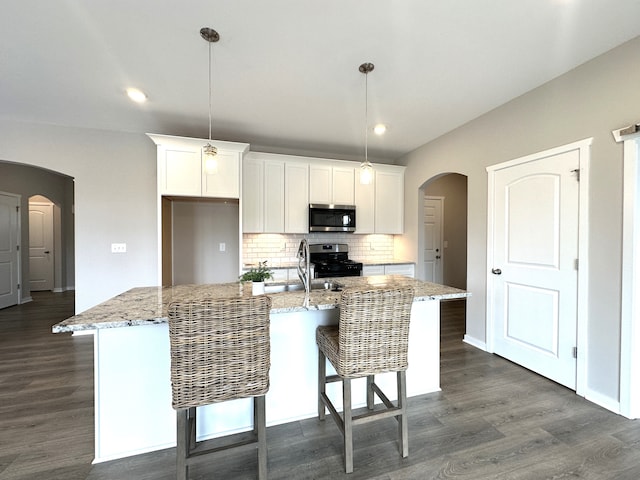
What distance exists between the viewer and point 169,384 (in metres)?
1.71

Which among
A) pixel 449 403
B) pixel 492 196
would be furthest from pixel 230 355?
pixel 492 196

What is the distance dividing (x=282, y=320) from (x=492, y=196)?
2.67 metres

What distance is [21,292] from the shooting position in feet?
17.8

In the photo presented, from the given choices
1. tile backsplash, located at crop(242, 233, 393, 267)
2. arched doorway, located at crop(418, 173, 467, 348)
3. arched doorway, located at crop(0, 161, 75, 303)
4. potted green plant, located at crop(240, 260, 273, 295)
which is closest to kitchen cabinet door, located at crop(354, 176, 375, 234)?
tile backsplash, located at crop(242, 233, 393, 267)

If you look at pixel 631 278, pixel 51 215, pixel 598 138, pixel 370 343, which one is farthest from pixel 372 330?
pixel 51 215

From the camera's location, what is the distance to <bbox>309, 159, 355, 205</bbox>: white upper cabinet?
424 cm

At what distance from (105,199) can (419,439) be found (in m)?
4.35

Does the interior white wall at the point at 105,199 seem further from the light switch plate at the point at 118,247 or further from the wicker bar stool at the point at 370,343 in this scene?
the wicker bar stool at the point at 370,343

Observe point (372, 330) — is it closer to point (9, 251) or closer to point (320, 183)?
point (320, 183)

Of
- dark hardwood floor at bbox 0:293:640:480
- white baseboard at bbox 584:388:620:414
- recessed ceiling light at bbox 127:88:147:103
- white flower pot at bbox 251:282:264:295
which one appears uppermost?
recessed ceiling light at bbox 127:88:147:103

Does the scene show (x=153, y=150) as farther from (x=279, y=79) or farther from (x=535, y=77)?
(x=535, y=77)

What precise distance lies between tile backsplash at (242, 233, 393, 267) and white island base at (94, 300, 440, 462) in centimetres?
218

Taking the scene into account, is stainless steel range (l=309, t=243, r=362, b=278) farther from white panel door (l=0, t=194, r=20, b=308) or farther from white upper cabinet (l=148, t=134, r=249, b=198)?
white panel door (l=0, t=194, r=20, b=308)

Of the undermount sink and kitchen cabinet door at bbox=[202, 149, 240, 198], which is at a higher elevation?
kitchen cabinet door at bbox=[202, 149, 240, 198]
